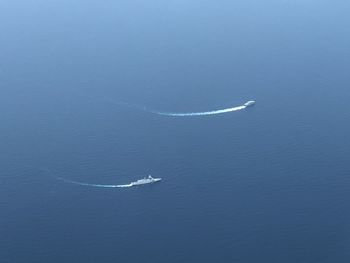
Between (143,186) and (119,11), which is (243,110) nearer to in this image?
(143,186)

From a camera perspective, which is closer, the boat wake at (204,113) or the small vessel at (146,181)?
the small vessel at (146,181)

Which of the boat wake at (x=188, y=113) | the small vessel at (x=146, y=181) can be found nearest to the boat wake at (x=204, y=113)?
the boat wake at (x=188, y=113)

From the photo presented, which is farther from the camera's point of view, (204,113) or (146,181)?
(204,113)

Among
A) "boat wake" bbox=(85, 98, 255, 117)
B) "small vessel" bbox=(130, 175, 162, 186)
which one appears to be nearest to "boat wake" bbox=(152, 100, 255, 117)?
"boat wake" bbox=(85, 98, 255, 117)

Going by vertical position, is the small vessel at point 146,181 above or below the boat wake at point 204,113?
below

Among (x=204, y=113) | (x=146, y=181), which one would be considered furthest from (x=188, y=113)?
(x=146, y=181)

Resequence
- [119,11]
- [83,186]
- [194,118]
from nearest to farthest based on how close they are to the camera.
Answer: [83,186] < [194,118] < [119,11]

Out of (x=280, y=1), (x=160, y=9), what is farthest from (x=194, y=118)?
(x=280, y=1)

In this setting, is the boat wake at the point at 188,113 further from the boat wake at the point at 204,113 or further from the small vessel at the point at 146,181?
the small vessel at the point at 146,181

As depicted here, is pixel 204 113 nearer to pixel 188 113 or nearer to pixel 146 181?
pixel 188 113

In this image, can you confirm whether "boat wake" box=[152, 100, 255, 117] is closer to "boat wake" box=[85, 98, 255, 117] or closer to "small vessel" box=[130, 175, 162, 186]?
"boat wake" box=[85, 98, 255, 117]

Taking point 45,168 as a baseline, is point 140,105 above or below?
above
